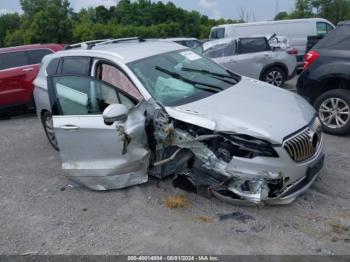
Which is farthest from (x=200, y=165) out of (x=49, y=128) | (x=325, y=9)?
(x=325, y=9)

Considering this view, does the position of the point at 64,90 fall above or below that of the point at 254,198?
above

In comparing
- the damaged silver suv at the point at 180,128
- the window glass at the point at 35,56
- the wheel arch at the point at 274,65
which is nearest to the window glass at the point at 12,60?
the window glass at the point at 35,56

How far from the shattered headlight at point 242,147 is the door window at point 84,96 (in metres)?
1.18

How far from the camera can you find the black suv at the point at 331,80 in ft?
18.4

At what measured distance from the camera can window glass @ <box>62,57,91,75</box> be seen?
484 cm

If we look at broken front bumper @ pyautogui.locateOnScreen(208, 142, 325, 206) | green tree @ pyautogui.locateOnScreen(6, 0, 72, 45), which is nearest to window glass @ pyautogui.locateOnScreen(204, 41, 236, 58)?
broken front bumper @ pyautogui.locateOnScreen(208, 142, 325, 206)

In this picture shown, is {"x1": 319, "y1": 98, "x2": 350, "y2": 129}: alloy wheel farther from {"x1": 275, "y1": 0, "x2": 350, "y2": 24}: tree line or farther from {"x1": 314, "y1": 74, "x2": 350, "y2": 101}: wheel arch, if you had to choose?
{"x1": 275, "y1": 0, "x2": 350, "y2": 24}: tree line

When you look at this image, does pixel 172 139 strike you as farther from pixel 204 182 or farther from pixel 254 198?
pixel 254 198

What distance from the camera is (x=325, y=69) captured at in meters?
5.77

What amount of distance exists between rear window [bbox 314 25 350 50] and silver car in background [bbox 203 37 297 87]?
12.1ft

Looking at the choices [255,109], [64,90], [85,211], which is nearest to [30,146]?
[64,90]

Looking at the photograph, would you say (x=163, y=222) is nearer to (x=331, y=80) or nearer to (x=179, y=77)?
(x=179, y=77)

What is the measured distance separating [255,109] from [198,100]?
0.63 meters

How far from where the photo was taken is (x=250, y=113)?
3.80 metres
